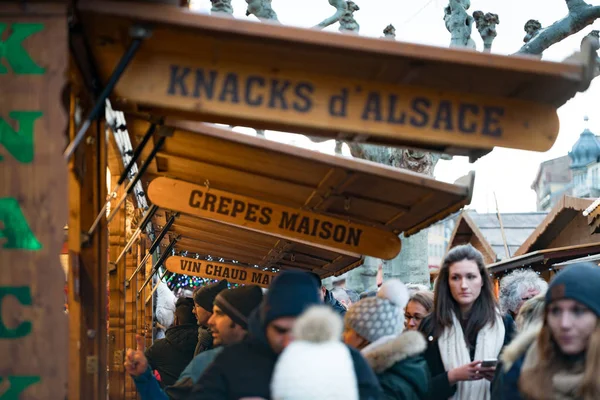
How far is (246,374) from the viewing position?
389 cm

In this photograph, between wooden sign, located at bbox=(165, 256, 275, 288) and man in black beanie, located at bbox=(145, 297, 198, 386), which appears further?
wooden sign, located at bbox=(165, 256, 275, 288)

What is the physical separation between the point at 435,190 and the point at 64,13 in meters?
3.00

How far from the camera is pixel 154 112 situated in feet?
17.3

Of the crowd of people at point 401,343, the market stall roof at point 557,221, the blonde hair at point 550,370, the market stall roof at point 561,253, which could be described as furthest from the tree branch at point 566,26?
the blonde hair at point 550,370

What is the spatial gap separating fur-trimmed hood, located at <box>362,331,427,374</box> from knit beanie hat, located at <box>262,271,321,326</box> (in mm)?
1142

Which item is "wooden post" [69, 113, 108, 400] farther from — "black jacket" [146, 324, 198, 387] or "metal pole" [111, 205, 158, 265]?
"black jacket" [146, 324, 198, 387]

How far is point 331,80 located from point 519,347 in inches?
56.4

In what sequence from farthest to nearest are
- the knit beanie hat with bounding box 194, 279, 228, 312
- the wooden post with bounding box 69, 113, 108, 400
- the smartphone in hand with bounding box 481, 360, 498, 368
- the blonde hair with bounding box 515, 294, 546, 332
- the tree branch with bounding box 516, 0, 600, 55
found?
1. the tree branch with bounding box 516, 0, 600, 55
2. the knit beanie hat with bounding box 194, 279, 228, 312
3. the smartphone in hand with bounding box 481, 360, 498, 368
4. the blonde hair with bounding box 515, 294, 546, 332
5. the wooden post with bounding box 69, 113, 108, 400

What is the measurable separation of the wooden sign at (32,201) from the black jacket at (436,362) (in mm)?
2785

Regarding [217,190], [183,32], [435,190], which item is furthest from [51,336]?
[217,190]

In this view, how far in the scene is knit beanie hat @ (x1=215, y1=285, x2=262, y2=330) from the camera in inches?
215

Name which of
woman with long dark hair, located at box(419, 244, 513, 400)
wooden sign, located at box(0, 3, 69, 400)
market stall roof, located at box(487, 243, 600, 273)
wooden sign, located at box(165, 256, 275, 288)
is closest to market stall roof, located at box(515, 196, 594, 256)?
market stall roof, located at box(487, 243, 600, 273)

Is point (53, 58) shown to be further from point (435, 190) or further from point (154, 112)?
point (435, 190)

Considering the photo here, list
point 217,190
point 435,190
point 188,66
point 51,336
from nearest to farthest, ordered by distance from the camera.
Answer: point 51,336 → point 188,66 → point 435,190 → point 217,190
